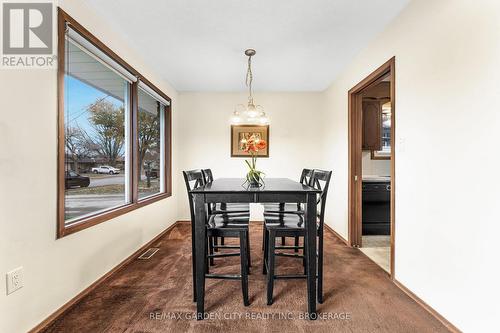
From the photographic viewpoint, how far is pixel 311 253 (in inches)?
68.3

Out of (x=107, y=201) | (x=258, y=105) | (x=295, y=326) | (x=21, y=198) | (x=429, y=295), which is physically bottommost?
(x=295, y=326)

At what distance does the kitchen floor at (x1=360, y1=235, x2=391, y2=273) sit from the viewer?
107 inches

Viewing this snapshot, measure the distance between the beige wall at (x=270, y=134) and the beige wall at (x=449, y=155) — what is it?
220 centimetres

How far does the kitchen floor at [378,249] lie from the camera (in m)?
2.71

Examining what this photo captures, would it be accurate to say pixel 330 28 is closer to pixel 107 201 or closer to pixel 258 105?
pixel 258 105

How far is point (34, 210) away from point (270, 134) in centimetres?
350

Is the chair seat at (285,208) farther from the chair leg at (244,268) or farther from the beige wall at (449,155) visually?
the beige wall at (449,155)

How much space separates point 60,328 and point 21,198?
0.90 m

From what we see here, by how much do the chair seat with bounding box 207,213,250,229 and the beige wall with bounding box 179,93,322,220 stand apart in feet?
7.11

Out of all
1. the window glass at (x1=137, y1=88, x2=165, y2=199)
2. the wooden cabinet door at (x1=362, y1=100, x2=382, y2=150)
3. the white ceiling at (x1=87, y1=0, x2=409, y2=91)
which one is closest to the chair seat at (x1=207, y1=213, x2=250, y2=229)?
the window glass at (x1=137, y1=88, x2=165, y2=199)

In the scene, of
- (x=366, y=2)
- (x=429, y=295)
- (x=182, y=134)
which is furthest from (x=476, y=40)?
(x=182, y=134)

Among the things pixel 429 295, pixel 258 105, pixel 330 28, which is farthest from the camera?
pixel 258 105

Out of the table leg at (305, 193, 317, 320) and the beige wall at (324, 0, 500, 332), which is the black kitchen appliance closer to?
the beige wall at (324, 0, 500, 332)

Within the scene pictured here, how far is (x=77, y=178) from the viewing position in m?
2.08
